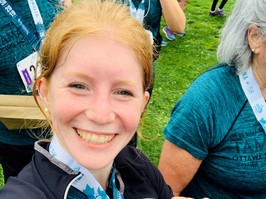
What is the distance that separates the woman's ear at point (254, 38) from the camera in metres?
1.95

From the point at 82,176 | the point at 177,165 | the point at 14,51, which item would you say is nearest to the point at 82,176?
the point at 82,176

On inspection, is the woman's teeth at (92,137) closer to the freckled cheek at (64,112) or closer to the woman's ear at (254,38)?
the freckled cheek at (64,112)

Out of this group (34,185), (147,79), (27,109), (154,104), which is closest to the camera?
(34,185)

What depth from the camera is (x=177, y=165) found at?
6.81 ft

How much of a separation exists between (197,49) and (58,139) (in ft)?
17.8

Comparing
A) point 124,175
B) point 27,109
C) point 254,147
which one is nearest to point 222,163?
point 254,147

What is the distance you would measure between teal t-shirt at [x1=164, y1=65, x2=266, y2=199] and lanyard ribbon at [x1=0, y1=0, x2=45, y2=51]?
0.72m

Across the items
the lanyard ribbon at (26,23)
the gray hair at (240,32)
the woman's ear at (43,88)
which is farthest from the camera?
the lanyard ribbon at (26,23)

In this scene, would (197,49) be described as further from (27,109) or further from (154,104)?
(27,109)

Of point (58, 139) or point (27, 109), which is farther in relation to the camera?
point (27, 109)

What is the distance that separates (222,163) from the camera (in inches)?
80.4

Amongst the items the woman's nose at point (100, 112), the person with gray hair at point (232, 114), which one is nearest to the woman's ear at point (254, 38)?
the person with gray hair at point (232, 114)

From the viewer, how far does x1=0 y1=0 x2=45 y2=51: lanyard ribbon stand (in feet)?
6.67

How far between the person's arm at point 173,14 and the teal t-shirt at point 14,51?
0.94 meters
